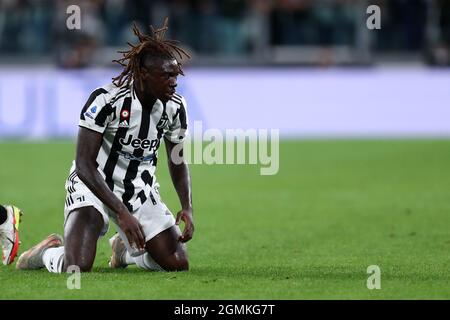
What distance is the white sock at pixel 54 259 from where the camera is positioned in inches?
334

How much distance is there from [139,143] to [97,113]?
1.69ft

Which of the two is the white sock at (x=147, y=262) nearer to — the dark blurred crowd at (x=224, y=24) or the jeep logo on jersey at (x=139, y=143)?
the jeep logo on jersey at (x=139, y=143)

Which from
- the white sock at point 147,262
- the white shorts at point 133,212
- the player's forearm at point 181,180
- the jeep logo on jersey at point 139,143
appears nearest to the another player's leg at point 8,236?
the white shorts at point 133,212

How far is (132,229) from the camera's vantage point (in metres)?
8.07

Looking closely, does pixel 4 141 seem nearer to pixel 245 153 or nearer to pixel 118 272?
pixel 245 153

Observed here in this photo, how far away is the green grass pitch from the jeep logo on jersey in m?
1.02

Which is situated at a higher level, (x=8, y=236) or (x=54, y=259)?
(x=8, y=236)

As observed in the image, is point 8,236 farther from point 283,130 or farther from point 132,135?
point 283,130

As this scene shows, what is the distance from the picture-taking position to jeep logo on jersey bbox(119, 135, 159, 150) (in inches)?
342

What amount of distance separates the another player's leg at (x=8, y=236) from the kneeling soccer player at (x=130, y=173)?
268 mm

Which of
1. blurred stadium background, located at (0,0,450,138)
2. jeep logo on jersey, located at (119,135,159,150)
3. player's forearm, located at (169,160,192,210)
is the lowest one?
player's forearm, located at (169,160,192,210)

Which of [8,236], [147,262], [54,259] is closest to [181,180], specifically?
[147,262]

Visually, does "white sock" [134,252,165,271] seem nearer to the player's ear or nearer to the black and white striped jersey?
the black and white striped jersey

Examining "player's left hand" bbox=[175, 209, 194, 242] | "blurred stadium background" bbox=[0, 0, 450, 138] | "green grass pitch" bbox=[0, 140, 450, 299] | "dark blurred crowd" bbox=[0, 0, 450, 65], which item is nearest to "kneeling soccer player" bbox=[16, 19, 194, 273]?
"player's left hand" bbox=[175, 209, 194, 242]
